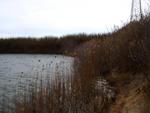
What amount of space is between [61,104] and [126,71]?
230 cm

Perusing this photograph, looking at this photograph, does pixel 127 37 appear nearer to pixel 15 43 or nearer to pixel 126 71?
pixel 126 71

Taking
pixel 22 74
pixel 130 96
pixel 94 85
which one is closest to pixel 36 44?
pixel 22 74

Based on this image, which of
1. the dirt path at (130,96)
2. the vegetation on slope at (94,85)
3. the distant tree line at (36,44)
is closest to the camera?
the dirt path at (130,96)

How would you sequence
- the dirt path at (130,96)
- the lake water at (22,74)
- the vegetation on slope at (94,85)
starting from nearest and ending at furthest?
the dirt path at (130,96) → the vegetation on slope at (94,85) → the lake water at (22,74)

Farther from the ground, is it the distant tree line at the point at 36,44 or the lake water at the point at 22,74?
the distant tree line at the point at 36,44

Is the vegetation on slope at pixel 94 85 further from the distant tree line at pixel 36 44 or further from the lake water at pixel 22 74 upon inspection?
the distant tree line at pixel 36 44

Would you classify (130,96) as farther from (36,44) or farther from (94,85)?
(36,44)

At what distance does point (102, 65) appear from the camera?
6.48 m

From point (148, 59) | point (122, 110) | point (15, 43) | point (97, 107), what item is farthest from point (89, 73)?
point (15, 43)

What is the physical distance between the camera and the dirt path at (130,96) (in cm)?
260

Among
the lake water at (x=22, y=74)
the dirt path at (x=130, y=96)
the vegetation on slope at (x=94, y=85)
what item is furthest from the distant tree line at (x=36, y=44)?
the dirt path at (x=130, y=96)

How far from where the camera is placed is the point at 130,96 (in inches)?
131

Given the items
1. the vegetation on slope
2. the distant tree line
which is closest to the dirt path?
the vegetation on slope

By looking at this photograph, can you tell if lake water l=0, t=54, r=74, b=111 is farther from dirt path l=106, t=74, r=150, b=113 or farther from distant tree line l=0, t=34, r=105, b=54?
distant tree line l=0, t=34, r=105, b=54
